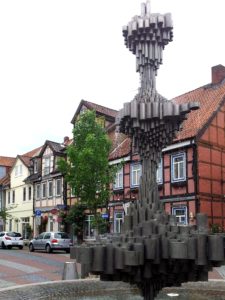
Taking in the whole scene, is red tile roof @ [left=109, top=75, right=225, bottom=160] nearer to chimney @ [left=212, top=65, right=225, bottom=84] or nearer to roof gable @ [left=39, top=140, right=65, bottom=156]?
chimney @ [left=212, top=65, right=225, bottom=84]

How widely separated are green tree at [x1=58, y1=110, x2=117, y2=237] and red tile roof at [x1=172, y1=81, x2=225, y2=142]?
4.77m

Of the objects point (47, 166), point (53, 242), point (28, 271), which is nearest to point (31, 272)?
point (28, 271)

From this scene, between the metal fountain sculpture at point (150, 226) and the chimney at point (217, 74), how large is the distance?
25.4 meters

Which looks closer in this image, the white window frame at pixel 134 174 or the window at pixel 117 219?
the white window frame at pixel 134 174

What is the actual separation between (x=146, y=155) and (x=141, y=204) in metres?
0.93

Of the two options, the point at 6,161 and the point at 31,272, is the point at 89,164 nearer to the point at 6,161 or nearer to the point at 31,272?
the point at 31,272

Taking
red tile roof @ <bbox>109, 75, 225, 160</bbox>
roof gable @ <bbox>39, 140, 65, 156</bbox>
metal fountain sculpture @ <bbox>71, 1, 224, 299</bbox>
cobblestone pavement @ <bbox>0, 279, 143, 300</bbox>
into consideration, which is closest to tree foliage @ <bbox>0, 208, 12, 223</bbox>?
roof gable @ <bbox>39, 140, 65, 156</bbox>

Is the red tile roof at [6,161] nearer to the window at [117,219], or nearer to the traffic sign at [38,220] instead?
the traffic sign at [38,220]

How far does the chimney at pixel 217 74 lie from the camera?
34031 mm

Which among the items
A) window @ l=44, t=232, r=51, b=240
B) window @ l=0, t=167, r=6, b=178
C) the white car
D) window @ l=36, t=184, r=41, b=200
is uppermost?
window @ l=0, t=167, r=6, b=178

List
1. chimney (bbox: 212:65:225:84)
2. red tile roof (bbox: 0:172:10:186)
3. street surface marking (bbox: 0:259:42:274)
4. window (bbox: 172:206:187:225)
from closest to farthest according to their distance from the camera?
street surface marking (bbox: 0:259:42:274) < window (bbox: 172:206:187:225) < chimney (bbox: 212:65:225:84) < red tile roof (bbox: 0:172:10:186)

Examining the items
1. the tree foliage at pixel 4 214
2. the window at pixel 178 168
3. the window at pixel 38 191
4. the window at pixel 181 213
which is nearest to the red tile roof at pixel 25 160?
the window at pixel 38 191

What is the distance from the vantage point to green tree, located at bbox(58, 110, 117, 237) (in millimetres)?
28828

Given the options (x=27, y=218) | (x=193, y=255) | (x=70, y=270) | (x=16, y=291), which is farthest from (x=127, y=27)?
(x=27, y=218)
